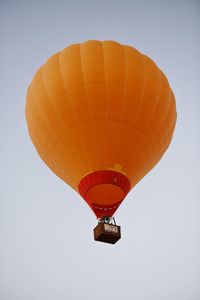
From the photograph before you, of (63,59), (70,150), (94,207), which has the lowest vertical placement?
(94,207)

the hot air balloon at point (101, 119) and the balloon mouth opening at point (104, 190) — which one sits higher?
the hot air balloon at point (101, 119)

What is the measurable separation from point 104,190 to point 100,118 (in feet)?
5.74

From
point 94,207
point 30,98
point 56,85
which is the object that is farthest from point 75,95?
point 94,207

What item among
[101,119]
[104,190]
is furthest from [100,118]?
[104,190]

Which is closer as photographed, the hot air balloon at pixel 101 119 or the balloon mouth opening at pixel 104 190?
the balloon mouth opening at pixel 104 190

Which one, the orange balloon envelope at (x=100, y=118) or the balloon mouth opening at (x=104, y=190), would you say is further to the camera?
the orange balloon envelope at (x=100, y=118)

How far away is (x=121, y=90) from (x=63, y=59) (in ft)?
5.78

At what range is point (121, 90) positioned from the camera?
14.1 m

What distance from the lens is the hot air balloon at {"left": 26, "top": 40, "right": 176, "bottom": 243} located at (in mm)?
14023

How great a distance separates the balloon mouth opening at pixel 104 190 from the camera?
45.5 feet

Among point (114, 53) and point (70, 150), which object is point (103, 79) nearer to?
point (114, 53)

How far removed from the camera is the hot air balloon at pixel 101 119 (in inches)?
552

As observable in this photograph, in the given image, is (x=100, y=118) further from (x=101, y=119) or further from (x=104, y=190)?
(x=104, y=190)

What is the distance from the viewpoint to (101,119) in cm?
1404
